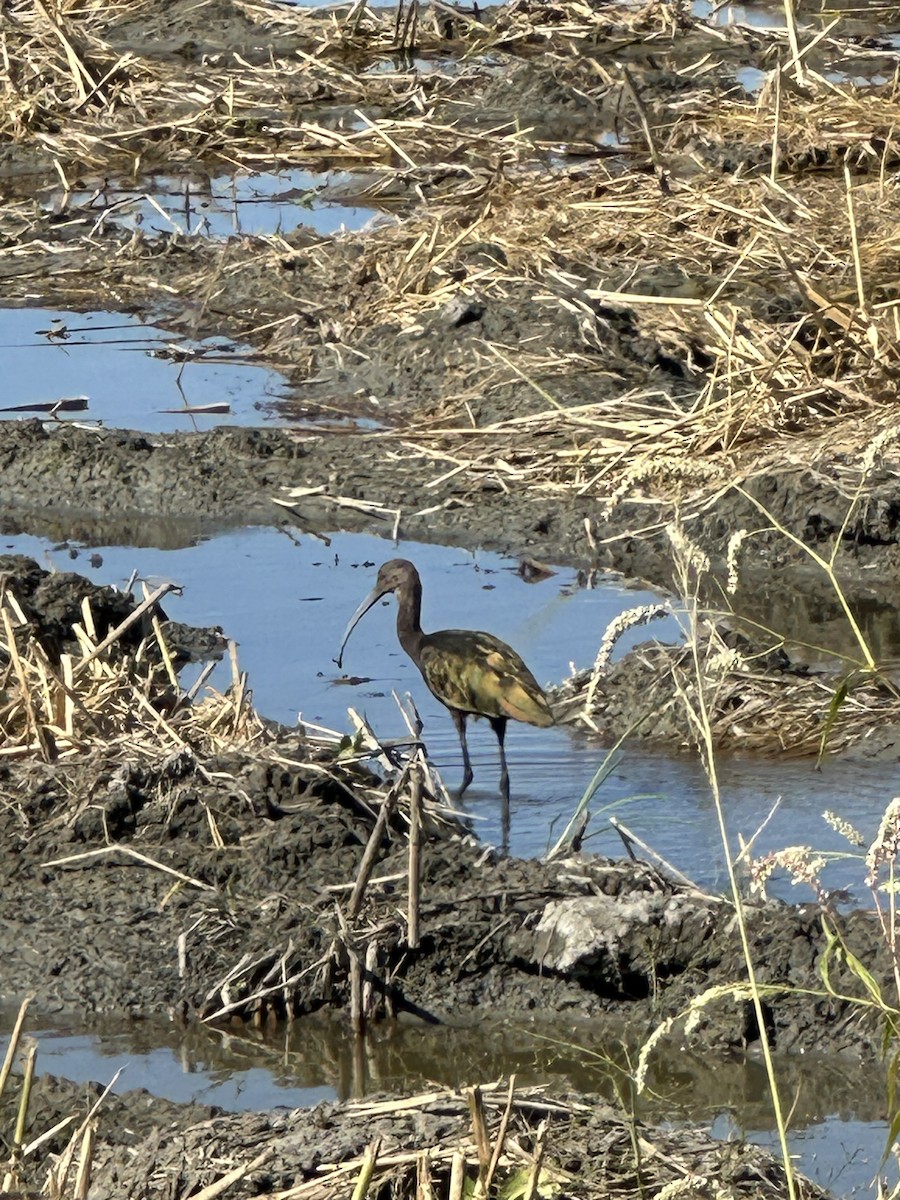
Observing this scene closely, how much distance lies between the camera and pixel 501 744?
6.92 meters

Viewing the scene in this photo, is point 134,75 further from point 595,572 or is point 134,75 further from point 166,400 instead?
point 595,572

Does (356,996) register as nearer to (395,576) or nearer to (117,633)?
(117,633)

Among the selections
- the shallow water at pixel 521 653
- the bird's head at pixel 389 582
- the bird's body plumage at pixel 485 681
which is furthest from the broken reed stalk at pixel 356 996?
the bird's head at pixel 389 582

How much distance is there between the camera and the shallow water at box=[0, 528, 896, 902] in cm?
625

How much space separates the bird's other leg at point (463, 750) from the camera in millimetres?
6852

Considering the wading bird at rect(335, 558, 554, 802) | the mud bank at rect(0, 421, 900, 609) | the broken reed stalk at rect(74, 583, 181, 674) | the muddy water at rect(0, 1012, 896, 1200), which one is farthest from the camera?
the mud bank at rect(0, 421, 900, 609)

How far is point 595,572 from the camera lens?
852 centimetres

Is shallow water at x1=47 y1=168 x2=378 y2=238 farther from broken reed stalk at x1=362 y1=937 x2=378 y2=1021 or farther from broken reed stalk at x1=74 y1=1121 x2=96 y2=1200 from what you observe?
broken reed stalk at x1=74 y1=1121 x2=96 y2=1200

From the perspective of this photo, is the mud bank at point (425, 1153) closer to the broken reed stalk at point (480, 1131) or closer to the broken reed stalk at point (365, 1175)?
the broken reed stalk at point (480, 1131)

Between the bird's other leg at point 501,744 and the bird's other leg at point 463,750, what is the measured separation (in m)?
0.10

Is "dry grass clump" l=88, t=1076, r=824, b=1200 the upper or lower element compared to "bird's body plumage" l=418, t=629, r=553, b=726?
upper

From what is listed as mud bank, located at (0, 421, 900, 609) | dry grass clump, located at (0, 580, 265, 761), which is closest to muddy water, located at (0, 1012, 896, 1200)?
dry grass clump, located at (0, 580, 265, 761)

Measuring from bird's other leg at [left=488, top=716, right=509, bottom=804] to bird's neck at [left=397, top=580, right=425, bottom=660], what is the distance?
54 centimetres

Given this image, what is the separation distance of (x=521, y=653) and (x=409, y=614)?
444mm
